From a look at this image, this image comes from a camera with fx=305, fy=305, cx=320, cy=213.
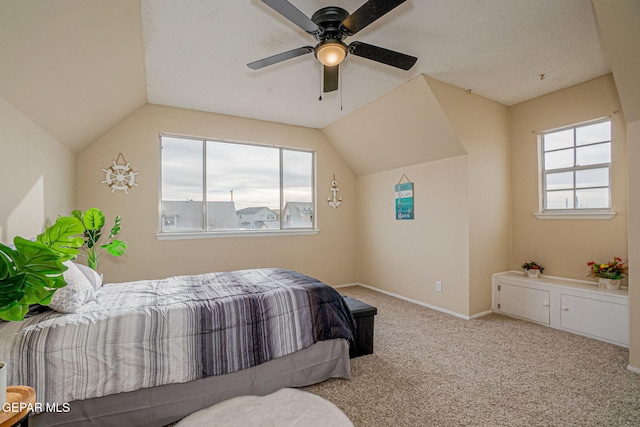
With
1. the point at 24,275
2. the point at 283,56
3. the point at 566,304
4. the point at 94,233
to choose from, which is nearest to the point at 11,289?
the point at 24,275

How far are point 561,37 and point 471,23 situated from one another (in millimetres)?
877

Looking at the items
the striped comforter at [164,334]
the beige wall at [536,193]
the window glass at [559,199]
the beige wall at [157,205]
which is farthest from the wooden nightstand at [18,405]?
the window glass at [559,199]

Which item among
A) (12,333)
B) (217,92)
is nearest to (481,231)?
(217,92)

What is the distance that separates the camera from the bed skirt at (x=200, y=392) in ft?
5.40

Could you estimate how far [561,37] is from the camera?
2.57 metres

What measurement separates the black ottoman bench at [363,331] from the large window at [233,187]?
244 centimetres

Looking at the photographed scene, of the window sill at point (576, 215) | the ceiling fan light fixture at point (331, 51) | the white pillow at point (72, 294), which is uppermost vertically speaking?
the ceiling fan light fixture at point (331, 51)

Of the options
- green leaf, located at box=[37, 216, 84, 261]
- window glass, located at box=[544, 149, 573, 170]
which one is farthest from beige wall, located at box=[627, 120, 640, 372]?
green leaf, located at box=[37, 216, 84, 261]

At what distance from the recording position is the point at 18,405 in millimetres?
1160

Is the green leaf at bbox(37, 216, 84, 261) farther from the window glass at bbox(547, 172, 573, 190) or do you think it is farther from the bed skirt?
the window glass at bbox(547, 172, 573, 190)

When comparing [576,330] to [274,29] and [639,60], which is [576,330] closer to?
[639,60]

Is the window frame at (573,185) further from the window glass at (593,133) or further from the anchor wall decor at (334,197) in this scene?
the anchor wall decor at (334,197)

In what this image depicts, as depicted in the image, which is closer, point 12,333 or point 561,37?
point 12,333

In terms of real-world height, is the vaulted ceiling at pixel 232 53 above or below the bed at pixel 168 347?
above
